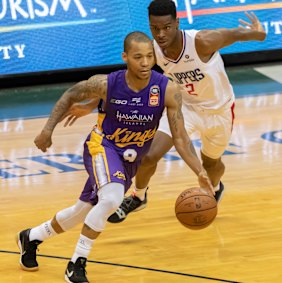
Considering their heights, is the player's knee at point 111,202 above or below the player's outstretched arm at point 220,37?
below

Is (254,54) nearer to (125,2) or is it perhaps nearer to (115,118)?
(125,2)

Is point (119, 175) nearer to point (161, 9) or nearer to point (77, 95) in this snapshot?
point (77, 95)

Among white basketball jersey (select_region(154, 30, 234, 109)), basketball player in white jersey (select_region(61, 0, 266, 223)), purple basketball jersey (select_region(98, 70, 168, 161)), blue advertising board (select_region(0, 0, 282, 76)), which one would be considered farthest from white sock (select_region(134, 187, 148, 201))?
blue advertising board (select_region(0, 0, 282, 76))

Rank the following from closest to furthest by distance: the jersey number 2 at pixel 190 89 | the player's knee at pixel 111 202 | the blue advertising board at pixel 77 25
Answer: the player's knee at pixel 111 202 < the jersey number 2 at pixel 190 89 < the blue advertising board at pixel 77 25

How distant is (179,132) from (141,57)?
22.8 inches

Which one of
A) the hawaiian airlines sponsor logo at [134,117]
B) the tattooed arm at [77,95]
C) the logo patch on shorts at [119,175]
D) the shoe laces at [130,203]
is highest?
the tattooed arm at [77,95]

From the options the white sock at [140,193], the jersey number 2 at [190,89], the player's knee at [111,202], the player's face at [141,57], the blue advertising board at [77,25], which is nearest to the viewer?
the player's knee at [111,202]

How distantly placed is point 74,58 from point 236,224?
20.8ft

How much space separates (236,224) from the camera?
25.1 feet

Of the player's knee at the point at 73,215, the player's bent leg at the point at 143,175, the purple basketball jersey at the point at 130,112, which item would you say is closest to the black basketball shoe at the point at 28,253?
the player's knee at the point at 73,215

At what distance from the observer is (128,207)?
306 inches

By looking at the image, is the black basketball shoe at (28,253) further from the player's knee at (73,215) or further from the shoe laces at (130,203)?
the shoe laces at (130,203)

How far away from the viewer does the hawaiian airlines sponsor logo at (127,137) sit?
6.49m

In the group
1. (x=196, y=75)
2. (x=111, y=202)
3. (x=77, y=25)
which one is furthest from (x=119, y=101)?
(x=77, y=25)
